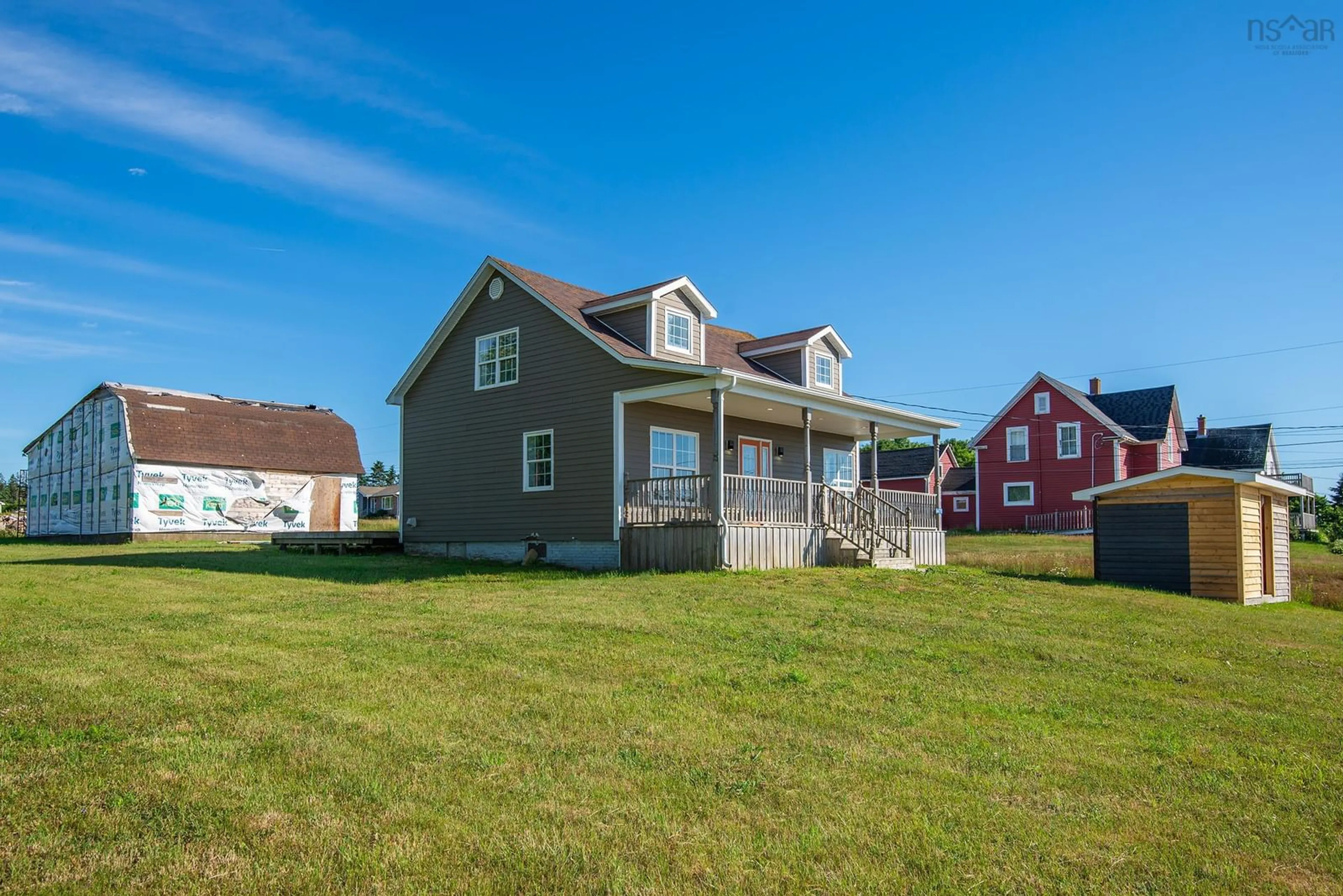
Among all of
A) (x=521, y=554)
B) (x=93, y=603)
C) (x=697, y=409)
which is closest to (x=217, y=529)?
(x=521, y=554)

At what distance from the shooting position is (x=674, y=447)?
19.7 meters

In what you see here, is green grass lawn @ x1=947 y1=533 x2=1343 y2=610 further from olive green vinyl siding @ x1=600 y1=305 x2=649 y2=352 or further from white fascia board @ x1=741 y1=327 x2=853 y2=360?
olive green vinyl siding @ x1=600 y1=305 x2=649 y2=352

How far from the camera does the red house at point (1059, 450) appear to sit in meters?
40.7

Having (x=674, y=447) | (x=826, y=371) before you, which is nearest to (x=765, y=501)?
(x=674, y=447)

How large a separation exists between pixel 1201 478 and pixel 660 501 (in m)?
10.5

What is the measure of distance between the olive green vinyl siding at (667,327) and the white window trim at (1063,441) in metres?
27.2

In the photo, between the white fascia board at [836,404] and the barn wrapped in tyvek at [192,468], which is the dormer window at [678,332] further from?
the barn wrapped in tyvek at [192,468]

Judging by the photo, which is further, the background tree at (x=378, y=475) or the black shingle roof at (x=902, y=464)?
the background tree at (x=378, y=475)

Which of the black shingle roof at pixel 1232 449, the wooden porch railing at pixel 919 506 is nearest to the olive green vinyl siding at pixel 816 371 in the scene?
the wooden porch railing at pixel 919 506

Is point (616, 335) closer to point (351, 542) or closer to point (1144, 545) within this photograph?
point (351, 542)

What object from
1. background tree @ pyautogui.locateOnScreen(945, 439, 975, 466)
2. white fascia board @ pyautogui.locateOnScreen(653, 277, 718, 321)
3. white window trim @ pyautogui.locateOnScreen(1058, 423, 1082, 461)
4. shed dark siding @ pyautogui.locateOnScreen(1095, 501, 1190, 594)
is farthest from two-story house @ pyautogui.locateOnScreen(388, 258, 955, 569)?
background tree @ pyautogui.locateOnScreen(945, 439, 975, 466)

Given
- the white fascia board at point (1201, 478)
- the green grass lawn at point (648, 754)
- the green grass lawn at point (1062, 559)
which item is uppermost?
the white fascia board at point (1201, 478)

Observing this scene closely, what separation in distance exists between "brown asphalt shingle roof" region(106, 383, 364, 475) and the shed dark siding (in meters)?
29.7

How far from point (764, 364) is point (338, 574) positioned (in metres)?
12.7
